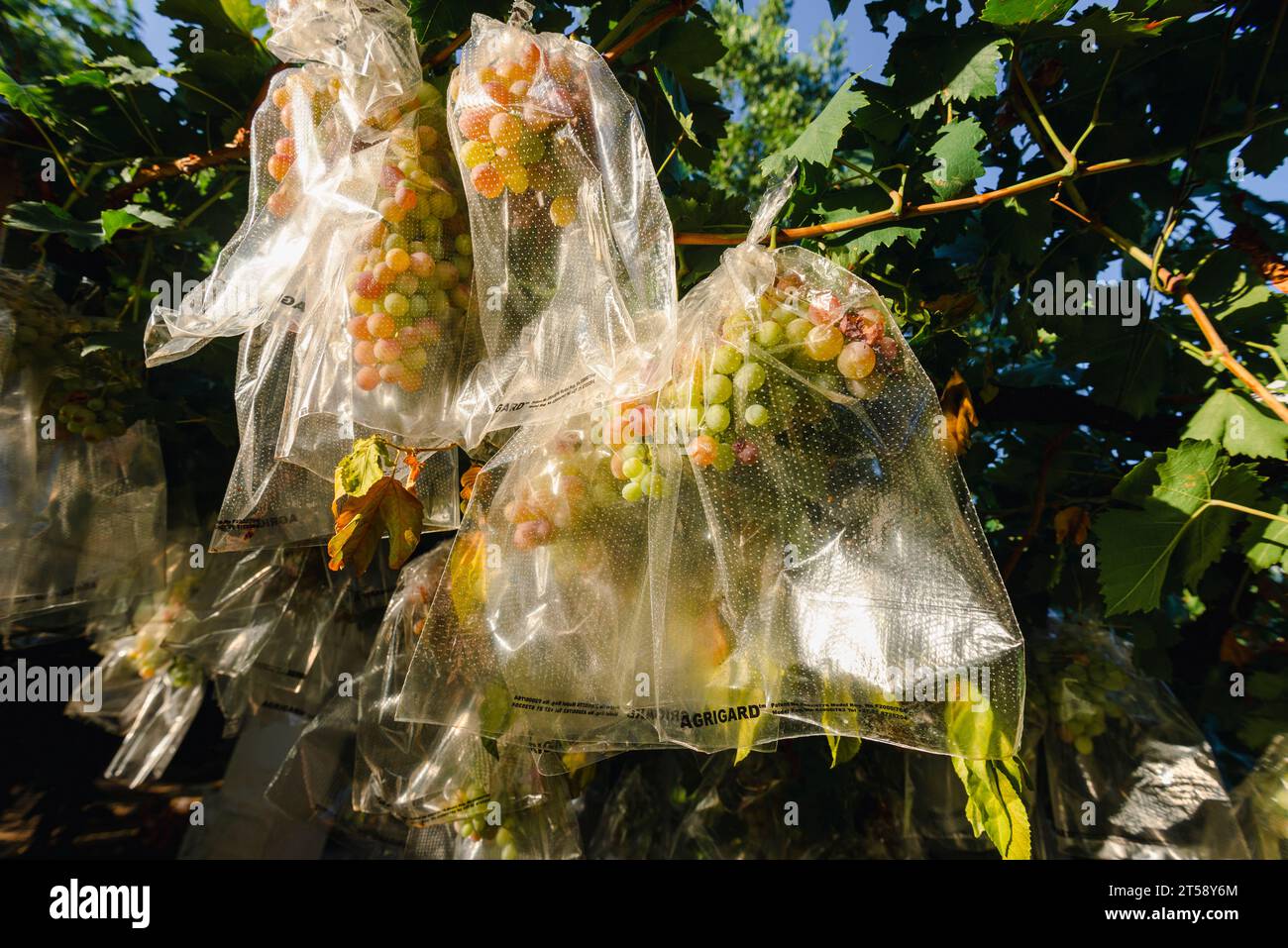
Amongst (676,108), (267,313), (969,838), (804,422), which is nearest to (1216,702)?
(969,838)

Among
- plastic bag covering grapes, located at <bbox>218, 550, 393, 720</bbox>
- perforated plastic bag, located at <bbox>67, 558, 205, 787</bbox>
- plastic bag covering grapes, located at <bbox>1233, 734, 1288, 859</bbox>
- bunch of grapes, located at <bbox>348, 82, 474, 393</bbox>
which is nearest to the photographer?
bunch of grapes, located at <bbox>348, 82, 474, 393</bbox>

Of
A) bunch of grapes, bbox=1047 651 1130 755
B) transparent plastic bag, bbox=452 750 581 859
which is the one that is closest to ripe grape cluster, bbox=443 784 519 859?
transparent plastic bag, bbox=452 750 581 859

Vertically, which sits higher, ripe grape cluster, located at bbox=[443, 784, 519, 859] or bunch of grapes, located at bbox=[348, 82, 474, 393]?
bunch of grapes, located at bbox=[348, 82, 474, 393]

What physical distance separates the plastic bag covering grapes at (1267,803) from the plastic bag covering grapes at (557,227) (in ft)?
4.53

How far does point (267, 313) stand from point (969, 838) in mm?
1651

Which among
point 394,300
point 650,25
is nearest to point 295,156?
point 394,300

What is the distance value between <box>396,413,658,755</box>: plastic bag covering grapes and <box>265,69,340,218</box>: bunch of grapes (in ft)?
1.55

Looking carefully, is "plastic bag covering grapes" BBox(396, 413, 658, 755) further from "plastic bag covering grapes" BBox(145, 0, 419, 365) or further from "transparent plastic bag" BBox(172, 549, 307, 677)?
"transparent plastic bag" BBox(172, 549, 307, 677)

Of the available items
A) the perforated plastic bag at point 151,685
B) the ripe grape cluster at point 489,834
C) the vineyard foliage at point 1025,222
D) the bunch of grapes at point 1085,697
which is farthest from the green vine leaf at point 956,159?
the perforated plastic bag at point 151,685

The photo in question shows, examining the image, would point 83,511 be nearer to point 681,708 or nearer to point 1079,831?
point 681,708

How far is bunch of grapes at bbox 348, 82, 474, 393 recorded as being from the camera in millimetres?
875

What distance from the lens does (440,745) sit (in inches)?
53.1

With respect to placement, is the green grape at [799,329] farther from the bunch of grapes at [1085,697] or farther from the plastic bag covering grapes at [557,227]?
the bunch of grapes at [1085,697]

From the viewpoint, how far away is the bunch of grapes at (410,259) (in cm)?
88
